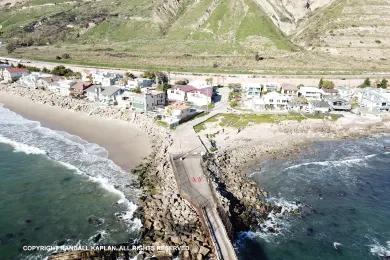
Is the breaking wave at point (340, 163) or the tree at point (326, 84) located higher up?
the tree at point (326, 84)

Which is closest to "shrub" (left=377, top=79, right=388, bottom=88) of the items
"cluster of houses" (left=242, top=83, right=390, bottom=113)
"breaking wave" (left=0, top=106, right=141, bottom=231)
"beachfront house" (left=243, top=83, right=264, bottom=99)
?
"cluster of houses" (left=242, top=83, right=390, bottom=113)

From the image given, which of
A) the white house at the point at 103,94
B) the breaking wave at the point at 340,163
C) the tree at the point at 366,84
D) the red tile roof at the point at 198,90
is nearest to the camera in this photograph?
the breaking wave at the point at 340,163

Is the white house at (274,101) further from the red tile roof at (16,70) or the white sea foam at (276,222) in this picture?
the red tile roof at (16,70)

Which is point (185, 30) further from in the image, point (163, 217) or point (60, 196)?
point (163, 217)

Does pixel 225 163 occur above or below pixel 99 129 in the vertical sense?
below

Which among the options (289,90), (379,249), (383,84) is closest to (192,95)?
(289,90)

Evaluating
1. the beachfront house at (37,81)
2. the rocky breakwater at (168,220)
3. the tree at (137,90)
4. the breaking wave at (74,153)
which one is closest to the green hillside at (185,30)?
the beachfront house at (37,81)

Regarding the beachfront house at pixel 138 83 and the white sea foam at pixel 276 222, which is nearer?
the white sea foam at pixel 276 222
